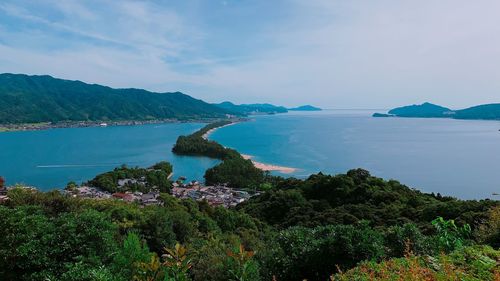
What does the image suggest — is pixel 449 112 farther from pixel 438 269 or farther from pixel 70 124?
pixel 438 269

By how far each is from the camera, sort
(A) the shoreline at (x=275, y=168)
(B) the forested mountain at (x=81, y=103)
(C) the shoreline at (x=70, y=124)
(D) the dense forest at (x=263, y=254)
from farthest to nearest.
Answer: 1. (B) the forested mountain at (x=81, y=103)
2. (C) the shoreline at (x=70, y=124)
3. (A) the shoreline at (x=275, y=168)
4. (D) the dense forest at (x=263, y=254)

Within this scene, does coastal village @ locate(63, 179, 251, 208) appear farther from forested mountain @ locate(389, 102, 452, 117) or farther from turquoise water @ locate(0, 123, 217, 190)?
forested mountain @ locate(389, 102, 452, 117)

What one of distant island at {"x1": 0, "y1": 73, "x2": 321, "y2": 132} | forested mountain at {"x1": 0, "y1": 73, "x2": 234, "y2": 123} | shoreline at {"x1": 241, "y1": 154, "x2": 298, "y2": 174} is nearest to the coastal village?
shoreline at {"x1": 241, "y1": 154, "x2": 298, "y2": 174}

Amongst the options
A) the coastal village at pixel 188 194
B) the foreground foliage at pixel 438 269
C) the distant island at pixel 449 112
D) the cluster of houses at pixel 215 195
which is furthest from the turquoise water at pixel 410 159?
the distant island at pixel 449 112

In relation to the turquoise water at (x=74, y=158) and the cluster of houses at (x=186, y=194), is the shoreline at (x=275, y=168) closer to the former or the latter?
the turquoise water at (x=74, y=158)

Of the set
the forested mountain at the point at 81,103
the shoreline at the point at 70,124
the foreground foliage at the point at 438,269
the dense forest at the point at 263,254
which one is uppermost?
the forested mountain at the point at 81,103

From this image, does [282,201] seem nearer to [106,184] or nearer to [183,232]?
[183,232]

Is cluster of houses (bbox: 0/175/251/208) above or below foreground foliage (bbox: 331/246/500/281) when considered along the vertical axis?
below
